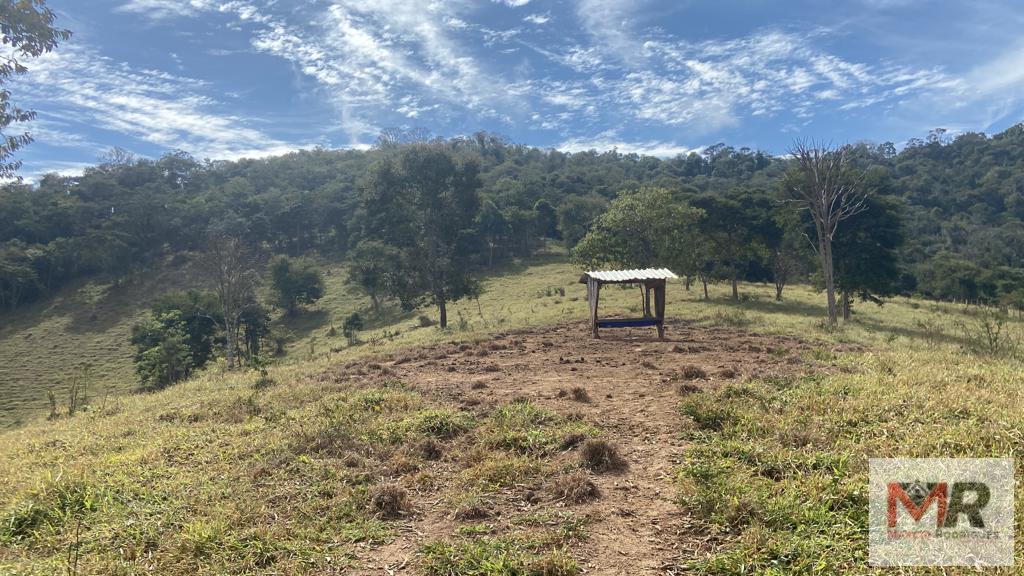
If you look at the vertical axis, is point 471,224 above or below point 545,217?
below

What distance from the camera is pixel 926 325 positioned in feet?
64.4

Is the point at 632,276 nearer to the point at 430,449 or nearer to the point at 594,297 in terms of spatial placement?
the point at 594,297

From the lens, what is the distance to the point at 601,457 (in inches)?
229

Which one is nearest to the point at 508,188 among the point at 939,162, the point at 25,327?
the point at 25,327

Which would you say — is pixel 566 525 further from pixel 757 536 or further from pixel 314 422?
pixel 314 422

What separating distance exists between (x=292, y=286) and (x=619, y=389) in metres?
43.6

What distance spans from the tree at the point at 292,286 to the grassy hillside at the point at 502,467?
122ft

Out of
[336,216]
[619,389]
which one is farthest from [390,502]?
[336,216]

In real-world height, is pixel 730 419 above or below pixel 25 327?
above

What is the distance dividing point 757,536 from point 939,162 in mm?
111732

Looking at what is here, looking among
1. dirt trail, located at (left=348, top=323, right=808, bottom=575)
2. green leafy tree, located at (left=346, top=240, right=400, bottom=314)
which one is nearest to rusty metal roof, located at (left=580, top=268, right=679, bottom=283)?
dirt trail, located at (left=348, top=323, right=808, bottom=575)

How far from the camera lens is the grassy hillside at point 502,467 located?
4.16m

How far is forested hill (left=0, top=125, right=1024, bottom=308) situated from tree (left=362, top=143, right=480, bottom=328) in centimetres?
1675

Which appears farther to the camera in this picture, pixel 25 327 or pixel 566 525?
pixel 25 327
